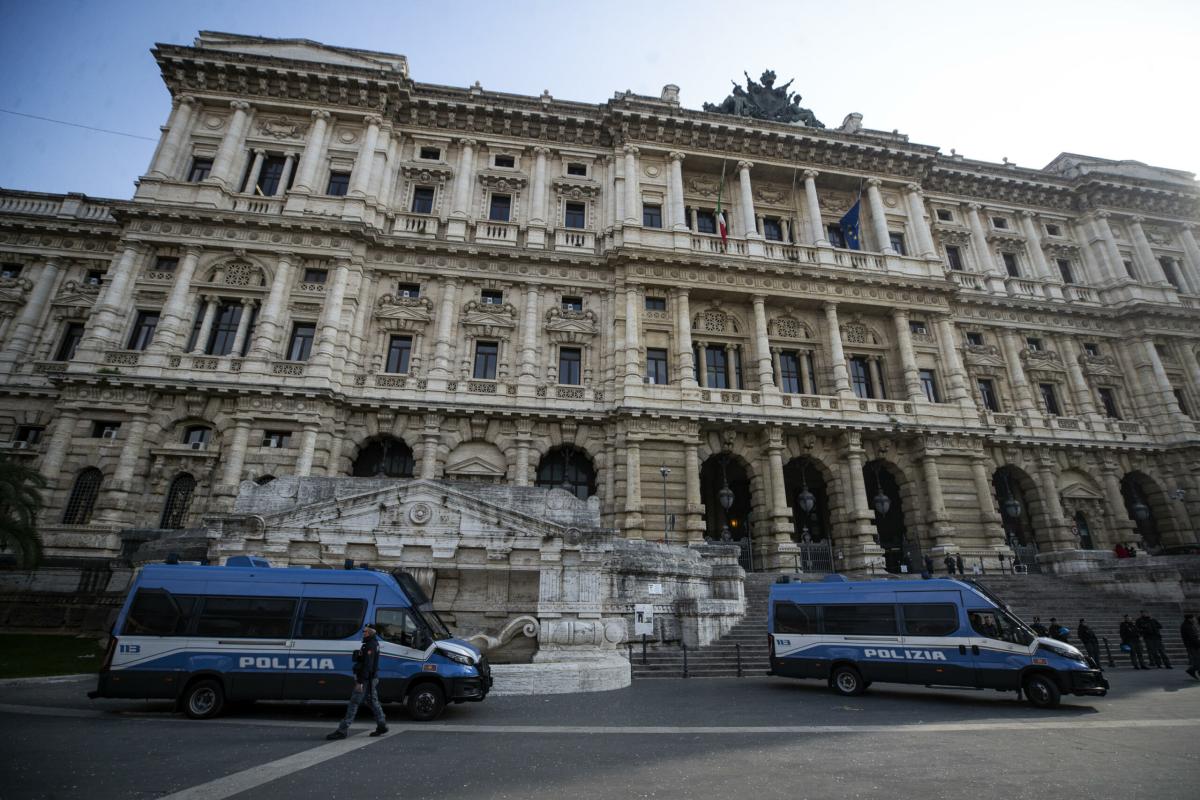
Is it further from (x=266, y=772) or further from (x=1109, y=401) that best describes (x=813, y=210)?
(x=266, y=772)

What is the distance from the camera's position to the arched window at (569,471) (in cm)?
2495

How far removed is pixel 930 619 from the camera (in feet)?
37.5

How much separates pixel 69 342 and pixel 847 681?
36365 millimetres

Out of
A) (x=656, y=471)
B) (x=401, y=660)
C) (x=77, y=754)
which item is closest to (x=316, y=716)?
(x=401, y=660)

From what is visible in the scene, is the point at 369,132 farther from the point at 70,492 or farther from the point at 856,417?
the point at 856,417

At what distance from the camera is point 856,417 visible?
26.0m

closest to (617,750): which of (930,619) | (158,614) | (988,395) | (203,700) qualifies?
(203,700)

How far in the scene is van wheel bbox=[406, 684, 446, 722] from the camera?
914cm

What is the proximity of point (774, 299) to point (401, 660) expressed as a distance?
2414 cm

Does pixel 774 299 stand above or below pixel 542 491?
above

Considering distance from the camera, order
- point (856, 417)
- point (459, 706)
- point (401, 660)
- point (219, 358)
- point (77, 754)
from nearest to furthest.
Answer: point (77, 754) → point (401, 660) → point (459, 706) → point (219, 358) → point (856, 417)

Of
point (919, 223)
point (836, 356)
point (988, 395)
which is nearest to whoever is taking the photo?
point (836, 356)

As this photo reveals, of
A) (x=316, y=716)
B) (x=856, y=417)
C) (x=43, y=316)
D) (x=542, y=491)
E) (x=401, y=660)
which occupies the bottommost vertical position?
(x=316, y=716)

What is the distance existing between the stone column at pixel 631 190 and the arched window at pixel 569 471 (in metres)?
11.6
